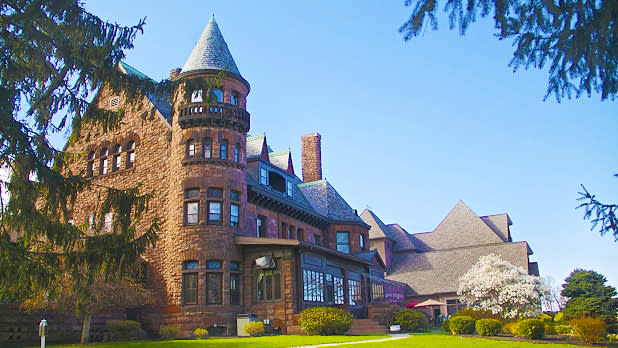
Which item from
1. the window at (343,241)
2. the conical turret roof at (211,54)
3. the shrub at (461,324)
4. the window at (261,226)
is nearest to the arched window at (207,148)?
the conical turret roof at (211,54)

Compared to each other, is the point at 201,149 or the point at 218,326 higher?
the point at 201,149

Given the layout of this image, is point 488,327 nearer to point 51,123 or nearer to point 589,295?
point 51,123

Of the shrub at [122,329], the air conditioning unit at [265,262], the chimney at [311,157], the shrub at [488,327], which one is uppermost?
the chimney at [311,157]

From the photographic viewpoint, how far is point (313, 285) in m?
29.3

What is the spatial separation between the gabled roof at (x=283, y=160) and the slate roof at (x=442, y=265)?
18.6m

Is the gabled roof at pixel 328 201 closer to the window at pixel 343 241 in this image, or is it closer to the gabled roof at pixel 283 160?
the window at pixel 343 241

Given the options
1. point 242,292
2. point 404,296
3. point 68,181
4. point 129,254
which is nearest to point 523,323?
point 242,292

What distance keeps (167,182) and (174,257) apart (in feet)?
14.3

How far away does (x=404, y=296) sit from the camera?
1949 inches

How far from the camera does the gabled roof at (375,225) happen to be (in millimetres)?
55719

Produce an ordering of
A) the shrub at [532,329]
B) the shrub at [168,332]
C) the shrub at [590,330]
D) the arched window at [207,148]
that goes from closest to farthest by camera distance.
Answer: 1. the shrub at [590,330]
2. the shrub at [532,329]
3. the shrub at [168,332]
4. the arched window at [207,148]

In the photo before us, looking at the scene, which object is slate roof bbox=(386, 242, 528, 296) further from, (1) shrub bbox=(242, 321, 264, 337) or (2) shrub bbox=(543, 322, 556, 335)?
(1) shrub bbox=(242, 321, 264, 337)

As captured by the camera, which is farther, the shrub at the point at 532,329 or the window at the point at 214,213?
the window at the point at 214,213

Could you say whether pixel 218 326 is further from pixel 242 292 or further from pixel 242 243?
pixel 242 243
